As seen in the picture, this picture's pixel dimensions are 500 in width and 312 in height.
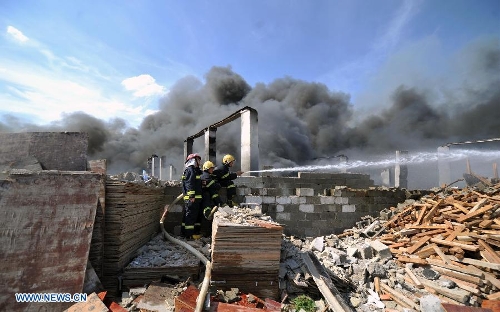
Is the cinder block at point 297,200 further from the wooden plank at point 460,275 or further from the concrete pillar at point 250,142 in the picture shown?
the wooden plank at point 460,275

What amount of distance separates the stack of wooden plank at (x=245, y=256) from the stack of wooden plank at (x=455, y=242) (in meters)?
2.89

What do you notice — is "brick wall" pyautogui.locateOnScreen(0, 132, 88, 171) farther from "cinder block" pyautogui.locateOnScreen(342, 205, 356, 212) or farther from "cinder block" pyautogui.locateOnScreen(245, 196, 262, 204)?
"cinder block" pyautogui.locateOnScreen(342, 205, 356, 212)

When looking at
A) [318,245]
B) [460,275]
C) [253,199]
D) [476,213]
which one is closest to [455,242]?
[460,275]

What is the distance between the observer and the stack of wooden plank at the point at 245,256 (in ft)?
13.7

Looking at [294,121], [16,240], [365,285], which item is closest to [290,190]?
[365,285]

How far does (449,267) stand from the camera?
17.0ft

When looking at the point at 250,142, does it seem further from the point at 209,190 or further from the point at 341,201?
the point at 341,201

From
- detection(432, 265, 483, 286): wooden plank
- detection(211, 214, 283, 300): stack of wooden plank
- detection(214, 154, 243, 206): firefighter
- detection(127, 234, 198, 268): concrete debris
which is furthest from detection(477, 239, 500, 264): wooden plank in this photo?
detection(127, 234, 198, 268): concrete debris

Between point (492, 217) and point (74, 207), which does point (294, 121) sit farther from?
point (74, 207)

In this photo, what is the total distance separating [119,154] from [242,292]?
3817cm

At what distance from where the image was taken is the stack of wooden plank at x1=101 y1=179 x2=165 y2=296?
168 inches

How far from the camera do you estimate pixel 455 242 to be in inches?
219

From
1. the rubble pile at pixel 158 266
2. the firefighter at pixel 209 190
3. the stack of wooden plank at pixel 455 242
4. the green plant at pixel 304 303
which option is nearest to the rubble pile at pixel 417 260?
the stack of wooden plank at pixel 455 242

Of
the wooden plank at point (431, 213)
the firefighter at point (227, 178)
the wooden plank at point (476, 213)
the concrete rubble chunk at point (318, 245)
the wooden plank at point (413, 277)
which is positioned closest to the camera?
the wooden plank at point (413, 277)
